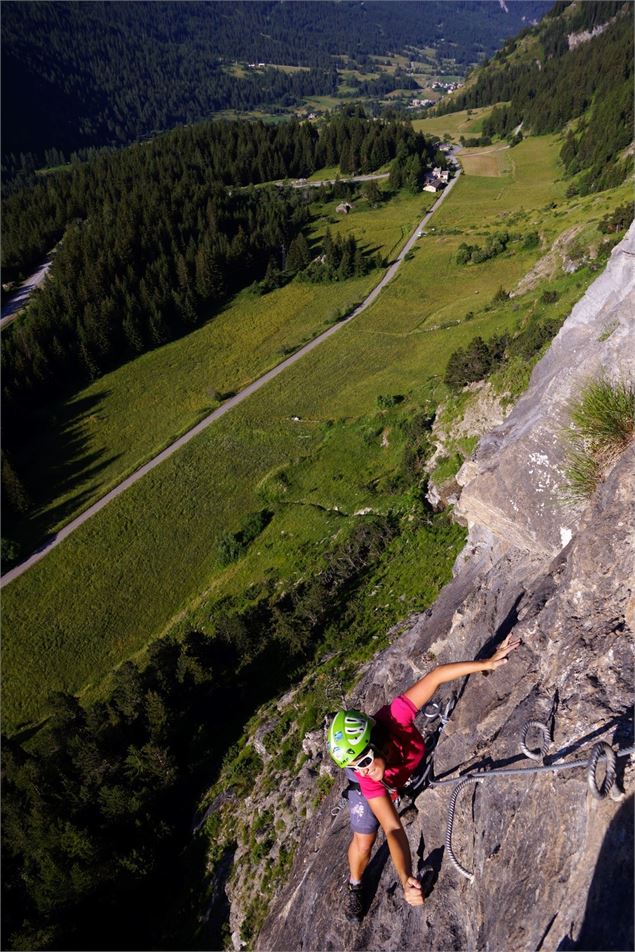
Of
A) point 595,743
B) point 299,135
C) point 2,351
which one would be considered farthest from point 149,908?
point 299,135

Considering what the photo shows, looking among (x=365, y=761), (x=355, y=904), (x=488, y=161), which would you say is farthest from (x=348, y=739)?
(x=488, y=161)

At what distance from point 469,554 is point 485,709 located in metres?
5.86

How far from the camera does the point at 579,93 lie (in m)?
111

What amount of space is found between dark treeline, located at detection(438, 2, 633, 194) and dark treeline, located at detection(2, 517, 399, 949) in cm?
7646

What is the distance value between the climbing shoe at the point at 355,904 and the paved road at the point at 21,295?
293ft

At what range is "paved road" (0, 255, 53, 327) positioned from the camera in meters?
80.4

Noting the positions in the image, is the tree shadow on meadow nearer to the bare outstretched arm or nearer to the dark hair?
the dark hair

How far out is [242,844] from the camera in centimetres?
1658

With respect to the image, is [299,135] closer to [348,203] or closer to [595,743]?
[348,203]

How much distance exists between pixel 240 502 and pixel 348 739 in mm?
36115

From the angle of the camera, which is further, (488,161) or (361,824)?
(488,161)

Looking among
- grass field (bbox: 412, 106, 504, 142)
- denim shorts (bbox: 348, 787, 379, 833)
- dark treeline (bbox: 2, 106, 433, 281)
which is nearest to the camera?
denim shorts (bbox: 348, 787, 379, 833)

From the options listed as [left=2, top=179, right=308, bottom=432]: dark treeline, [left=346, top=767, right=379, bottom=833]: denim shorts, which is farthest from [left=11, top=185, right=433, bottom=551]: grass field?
[left=346, top=767, right=379, bottom=833]: denim shorts

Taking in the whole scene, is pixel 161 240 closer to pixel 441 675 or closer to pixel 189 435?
pixel 189 435
